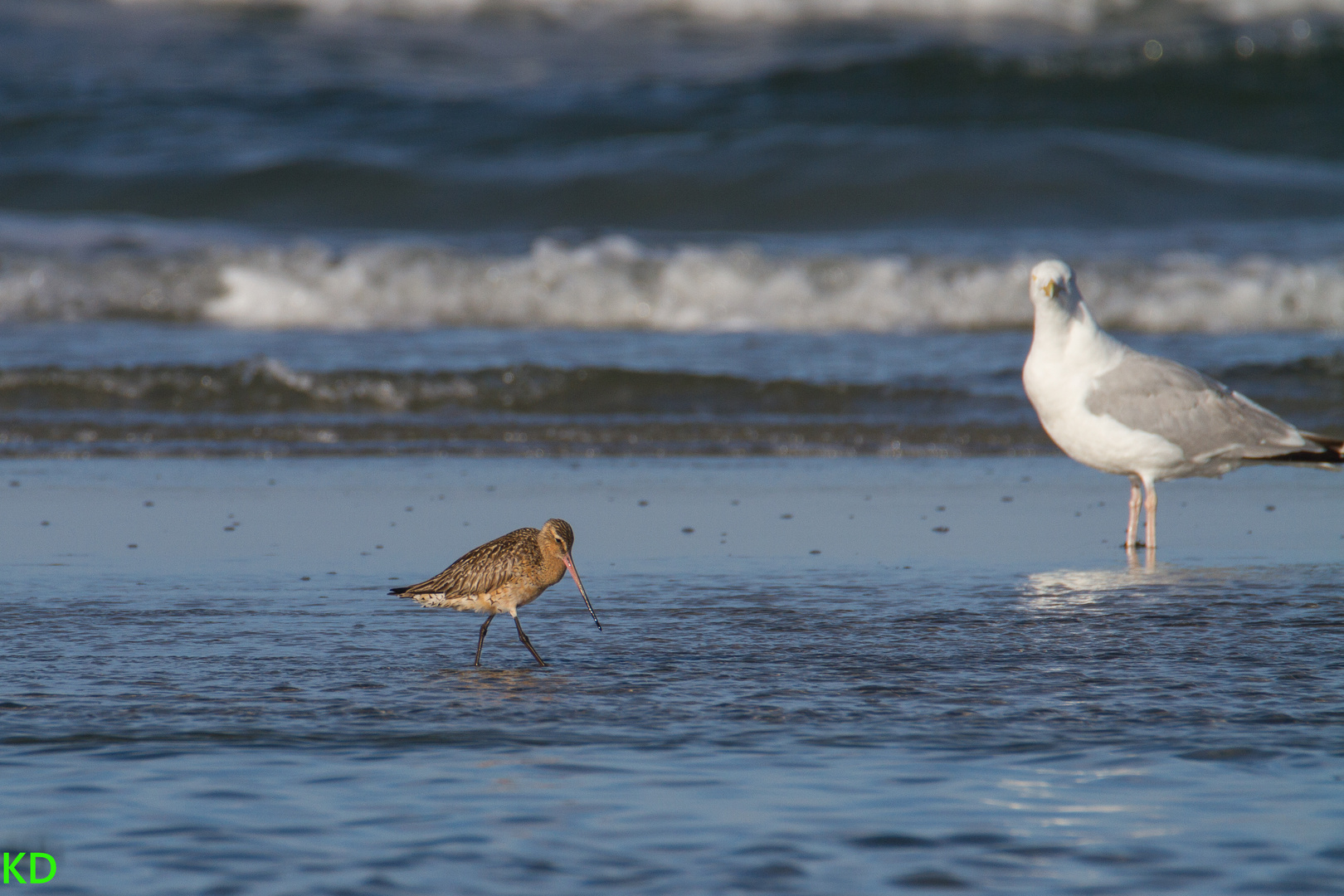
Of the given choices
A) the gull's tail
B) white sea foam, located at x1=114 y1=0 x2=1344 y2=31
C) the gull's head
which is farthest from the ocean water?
the gull's head

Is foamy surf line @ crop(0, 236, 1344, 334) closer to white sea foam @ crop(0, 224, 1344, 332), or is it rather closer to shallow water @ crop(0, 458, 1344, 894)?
white sea foam @ crop(0, 224, 1344, 332)

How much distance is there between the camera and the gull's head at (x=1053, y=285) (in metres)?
5.60

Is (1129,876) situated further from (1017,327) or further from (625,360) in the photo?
(1017,327)

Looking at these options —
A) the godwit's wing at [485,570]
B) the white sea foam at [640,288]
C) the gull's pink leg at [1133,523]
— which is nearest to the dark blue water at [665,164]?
the white sea foam at [640,288]

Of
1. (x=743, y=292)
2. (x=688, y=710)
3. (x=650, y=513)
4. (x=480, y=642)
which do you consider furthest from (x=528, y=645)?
(x=743, y=292)

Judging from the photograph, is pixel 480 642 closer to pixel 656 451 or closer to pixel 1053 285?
pixel 1053 285

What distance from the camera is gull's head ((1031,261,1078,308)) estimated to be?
5.60 metres

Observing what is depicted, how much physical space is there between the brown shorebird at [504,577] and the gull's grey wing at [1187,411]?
2.51 m

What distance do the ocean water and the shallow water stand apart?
0.05 ft

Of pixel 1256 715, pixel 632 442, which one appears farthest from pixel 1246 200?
pixel 1256 715

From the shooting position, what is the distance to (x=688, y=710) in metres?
3.09

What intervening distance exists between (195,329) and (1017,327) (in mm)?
6344

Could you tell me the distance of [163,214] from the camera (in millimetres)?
16219

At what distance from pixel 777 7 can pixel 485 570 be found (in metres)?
20.1
